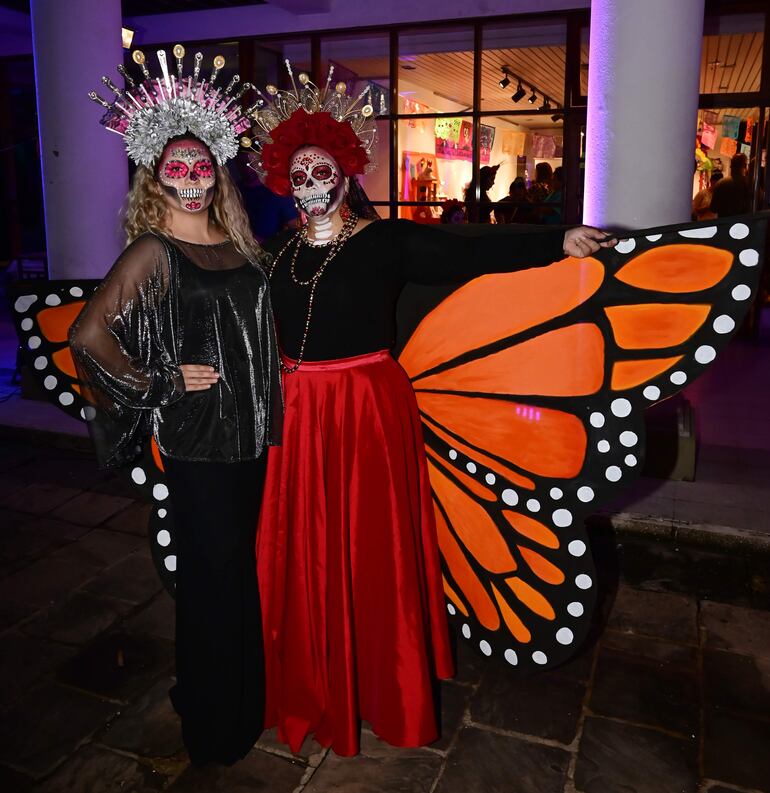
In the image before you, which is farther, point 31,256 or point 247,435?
point 31,256

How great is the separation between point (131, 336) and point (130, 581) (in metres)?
1.91

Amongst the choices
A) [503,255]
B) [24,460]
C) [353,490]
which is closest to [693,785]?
[353,490]

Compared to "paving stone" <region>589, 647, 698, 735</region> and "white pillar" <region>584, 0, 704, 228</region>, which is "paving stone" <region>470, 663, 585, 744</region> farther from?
"white pillar" <region>584, 0, 704, 228</region>

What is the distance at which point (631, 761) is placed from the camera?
94.0 inches

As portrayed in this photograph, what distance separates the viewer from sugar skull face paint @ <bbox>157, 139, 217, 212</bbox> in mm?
2117

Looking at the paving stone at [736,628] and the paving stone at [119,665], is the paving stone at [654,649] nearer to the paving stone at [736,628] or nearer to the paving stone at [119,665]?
the paving stone at [736,628]

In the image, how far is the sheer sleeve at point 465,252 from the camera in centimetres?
222

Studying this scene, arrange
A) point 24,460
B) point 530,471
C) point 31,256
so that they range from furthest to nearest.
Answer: point 31,256
point 24,460
point 530,471

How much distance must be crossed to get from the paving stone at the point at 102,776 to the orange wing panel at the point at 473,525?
3.95 feet

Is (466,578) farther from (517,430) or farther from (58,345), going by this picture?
(58,345)

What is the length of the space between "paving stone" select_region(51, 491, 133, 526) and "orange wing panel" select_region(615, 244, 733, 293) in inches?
128

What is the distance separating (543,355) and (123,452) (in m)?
1.30

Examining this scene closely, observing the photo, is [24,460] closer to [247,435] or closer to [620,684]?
[247,435]

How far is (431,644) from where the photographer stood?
2617 mm
